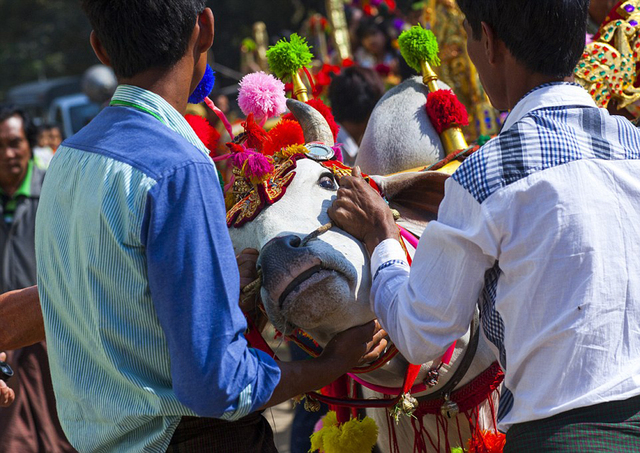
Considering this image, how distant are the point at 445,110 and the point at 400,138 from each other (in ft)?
0.69

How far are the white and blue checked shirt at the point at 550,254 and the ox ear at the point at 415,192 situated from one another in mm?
722

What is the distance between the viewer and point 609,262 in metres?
1.56

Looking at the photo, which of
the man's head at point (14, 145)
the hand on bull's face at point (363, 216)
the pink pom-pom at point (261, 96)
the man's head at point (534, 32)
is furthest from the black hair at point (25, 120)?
the man's head at point (534, 32)

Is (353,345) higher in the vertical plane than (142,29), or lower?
lower

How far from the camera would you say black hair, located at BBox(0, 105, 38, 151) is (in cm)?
541

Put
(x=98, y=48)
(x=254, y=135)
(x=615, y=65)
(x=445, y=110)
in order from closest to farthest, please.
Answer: (x=98, y=48), (x=254, y=135), (x=445, y=110), (x=615, y=65)

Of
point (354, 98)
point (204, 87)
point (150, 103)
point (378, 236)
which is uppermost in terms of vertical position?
point (150, 103)

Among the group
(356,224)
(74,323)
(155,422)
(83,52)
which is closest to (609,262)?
(356,224)

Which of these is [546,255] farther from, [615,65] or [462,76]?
[462,76]

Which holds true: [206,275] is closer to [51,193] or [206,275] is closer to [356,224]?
[51,193]

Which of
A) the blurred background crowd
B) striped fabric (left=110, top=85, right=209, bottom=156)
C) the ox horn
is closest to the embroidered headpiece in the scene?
the blurred background crowd

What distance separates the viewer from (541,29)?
5.49 feet

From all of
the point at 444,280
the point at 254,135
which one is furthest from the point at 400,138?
the point at 444,280

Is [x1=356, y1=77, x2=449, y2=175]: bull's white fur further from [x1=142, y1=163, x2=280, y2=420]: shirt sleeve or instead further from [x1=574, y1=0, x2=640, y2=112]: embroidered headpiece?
[x1=142, y1=163, x2=280, y2=420]: shirt sleeve
